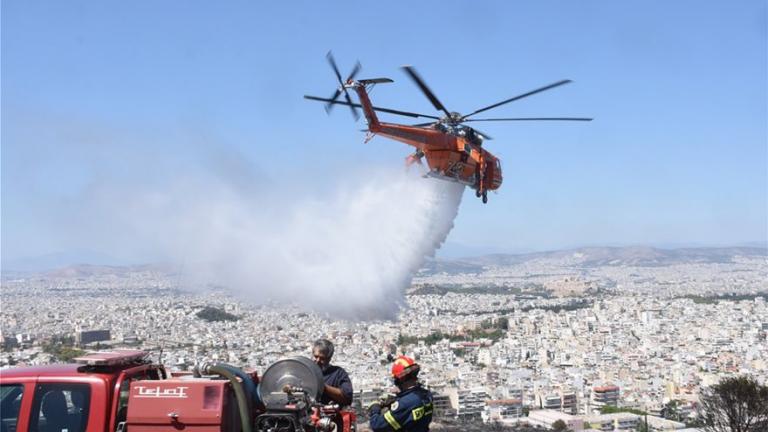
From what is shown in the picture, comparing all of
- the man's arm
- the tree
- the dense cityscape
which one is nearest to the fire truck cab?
the dense cityscape

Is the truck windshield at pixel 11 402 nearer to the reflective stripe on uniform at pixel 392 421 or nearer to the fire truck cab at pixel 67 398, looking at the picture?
the fire truck cab at pixel 67 398

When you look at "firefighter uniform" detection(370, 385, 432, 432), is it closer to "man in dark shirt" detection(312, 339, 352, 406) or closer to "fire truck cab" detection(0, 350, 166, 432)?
"man in dark shirt" detection(312, 339, 352, 406)

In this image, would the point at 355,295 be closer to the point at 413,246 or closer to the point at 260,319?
the point at 413,246

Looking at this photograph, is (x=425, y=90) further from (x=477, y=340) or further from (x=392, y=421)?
(x=477, y=340)

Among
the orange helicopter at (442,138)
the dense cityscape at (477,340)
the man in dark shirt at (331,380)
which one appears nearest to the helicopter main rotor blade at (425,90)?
the orange helicopter at (442,138)

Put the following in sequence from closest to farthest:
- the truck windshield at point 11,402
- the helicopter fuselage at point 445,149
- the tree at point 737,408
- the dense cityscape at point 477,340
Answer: the truck windshield at point 11,402 → the tree at point 737,408 → the helicopter fuselage at point 445,149 → the dense cityscape at point 477,340

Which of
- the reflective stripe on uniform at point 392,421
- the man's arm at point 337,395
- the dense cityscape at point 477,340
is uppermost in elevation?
the man's arm at point 337,395
